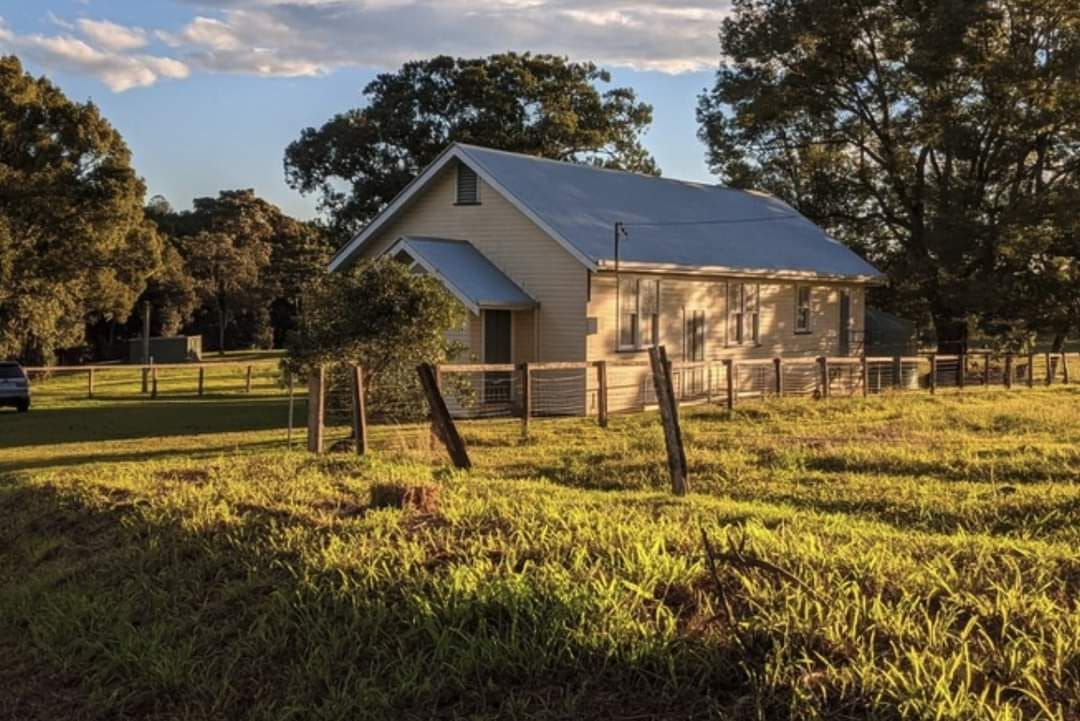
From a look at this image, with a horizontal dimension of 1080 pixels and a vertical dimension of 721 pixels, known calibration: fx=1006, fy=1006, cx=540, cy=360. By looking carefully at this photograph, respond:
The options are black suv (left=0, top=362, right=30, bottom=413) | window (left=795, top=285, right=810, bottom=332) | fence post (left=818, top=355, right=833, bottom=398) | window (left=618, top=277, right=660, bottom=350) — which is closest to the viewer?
fence post (left=818, top=355, right=833, bottom=398)

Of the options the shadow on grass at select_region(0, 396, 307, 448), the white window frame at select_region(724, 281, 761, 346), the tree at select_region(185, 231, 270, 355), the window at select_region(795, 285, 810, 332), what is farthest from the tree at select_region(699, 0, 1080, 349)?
the tree at select_region(185, 231, 270, 355)

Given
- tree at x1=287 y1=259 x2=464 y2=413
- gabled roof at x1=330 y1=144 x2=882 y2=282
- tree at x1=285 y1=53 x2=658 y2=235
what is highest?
tree at x1=285 y1=53 x2=658 y2=235

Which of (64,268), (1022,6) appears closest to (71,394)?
(64,268)

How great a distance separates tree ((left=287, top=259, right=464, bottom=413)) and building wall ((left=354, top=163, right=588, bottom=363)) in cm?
580

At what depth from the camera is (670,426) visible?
9.53 metres

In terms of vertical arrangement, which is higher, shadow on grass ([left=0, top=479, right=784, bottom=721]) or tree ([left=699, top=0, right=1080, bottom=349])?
Answer: tree ([left=699, top=0, right=1080, bottom=349])

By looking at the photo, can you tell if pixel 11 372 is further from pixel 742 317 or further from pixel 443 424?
pixel 443 424

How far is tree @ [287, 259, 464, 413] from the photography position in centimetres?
1498

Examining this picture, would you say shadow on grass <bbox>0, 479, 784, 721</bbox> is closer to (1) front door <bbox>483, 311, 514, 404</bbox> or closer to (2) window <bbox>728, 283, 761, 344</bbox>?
(1) front door <bbox>483, 311, 514, 404</bbox>

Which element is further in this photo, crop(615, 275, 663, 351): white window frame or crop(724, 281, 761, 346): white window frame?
crop(724, 281, 761, 346): white window frame

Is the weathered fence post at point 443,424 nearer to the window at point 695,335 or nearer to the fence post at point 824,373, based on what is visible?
the fence post at point 824,373

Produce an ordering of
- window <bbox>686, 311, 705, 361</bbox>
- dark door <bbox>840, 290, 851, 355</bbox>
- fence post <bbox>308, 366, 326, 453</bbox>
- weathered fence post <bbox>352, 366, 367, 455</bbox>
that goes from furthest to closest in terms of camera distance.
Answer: dark door <bbox>840, 290, 851, 355</bbox>, window <bbox>686, 311, 705, 361</bbox>, fence post <bbox>308, 366, 326, 453</bbox>, weathered fence post <bbox>352, 366, 367, 455</bbox>

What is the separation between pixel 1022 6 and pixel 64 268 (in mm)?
32017

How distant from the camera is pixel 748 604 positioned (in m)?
4.42
